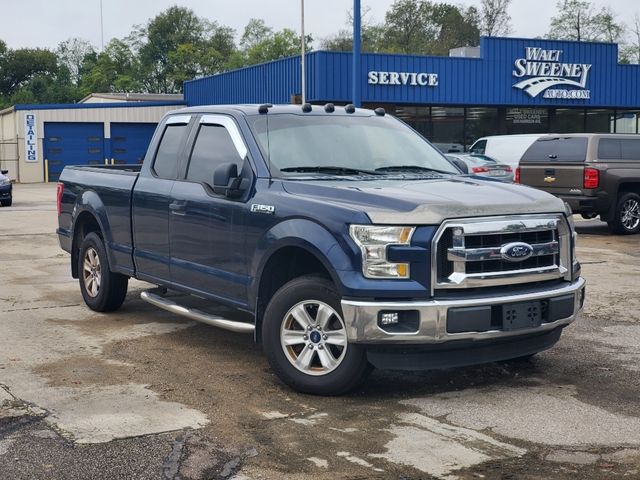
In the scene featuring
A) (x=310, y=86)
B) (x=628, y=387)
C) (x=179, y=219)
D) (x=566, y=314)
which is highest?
(x=310, y=86)

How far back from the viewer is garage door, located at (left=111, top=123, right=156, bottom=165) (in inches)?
1881

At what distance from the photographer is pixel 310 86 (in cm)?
3469

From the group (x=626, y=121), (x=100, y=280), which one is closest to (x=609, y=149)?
(x=100, y=280)

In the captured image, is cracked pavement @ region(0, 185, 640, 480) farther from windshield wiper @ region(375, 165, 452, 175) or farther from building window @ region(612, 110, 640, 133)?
building window @ region(612, 110, 640, 133)

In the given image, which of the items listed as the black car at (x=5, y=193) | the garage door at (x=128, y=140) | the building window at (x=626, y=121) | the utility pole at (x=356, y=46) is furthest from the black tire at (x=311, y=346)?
the garage door at (x=128, y=140)

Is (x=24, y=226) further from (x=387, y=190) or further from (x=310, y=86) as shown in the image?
(x=310, y=86)

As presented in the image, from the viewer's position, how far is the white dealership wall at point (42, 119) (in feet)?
148

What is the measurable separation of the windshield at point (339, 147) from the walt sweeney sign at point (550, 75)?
3169 cm

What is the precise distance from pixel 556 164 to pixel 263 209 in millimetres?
12214

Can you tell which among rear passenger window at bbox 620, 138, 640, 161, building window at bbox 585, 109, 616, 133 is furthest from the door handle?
building window at bbox 585, 109, 616, 133

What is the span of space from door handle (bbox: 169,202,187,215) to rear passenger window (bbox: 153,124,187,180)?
0.34 meters

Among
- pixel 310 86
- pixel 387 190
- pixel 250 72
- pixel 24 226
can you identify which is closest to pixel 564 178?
pixel 24 226

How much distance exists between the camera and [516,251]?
236 inches

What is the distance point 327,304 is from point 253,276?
821 mm
